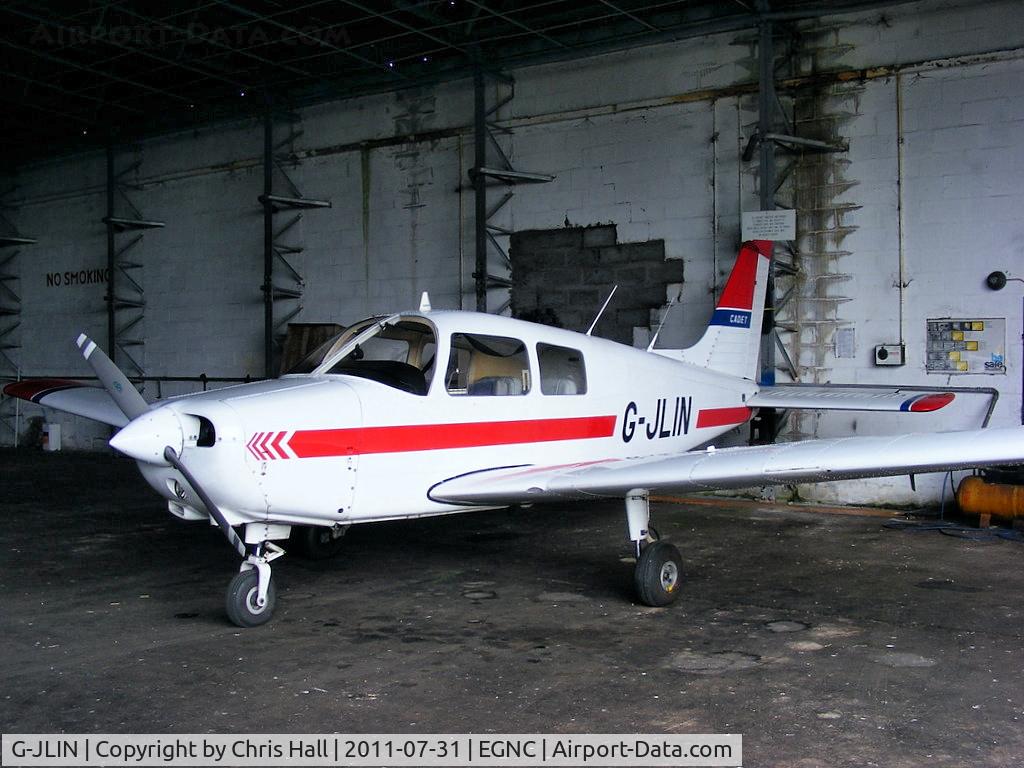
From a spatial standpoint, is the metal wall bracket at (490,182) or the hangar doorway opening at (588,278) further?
the metal wall bracket at (490,182)

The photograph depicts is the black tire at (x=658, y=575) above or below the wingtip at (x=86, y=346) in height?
below

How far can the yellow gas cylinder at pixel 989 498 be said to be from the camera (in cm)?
847

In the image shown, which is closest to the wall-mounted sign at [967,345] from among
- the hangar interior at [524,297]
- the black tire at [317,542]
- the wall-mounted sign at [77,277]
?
the hangar interior at [524,297]

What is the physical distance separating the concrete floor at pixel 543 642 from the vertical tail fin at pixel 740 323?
5.51ft

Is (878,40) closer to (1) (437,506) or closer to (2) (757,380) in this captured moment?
(2) (757,380)

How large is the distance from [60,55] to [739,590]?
11.6 meters

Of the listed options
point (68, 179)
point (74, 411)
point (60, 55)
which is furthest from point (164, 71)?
point (74, 411)

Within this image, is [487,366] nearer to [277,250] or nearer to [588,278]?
[588,278]

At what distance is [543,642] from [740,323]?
16.5 ft

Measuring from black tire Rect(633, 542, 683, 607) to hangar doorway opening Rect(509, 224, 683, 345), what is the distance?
575 centimetres

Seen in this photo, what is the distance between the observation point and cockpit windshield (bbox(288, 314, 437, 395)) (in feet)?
19.2

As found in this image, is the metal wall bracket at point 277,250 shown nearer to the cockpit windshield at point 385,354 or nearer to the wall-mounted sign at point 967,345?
the cockpit windshield at point 385,354
